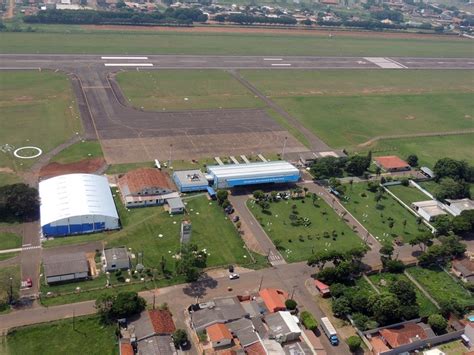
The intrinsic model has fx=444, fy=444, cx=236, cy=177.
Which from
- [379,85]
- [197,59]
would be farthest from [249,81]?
[379,85]

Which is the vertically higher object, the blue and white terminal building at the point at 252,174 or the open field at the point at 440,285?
the blue and white terminal building at the point at 252,174

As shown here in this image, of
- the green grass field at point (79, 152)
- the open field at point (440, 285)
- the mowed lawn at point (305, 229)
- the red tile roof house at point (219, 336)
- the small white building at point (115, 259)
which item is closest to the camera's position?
the red tile roof house at point (219, 336)

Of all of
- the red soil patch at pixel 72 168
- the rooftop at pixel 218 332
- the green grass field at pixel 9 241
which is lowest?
the rooftop at pixel 218 332

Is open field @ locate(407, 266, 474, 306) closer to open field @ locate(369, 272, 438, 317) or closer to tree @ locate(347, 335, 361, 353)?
open field @ locate(369, 272, 438, 317)

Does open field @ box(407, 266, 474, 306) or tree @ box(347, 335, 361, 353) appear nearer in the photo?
tree @ box(347, 335, 361, 353)

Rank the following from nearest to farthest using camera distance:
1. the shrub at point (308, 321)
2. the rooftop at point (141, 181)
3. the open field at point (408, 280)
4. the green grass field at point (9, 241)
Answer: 1. the shrub at point (308, 321)
2. the open field at point (408, 280)
3. the green grass field at point (9, 241)
4. the rooftop at point (141, 181)

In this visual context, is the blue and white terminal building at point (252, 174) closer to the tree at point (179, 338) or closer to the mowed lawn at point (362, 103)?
the mowed lawn at point (362, 103)

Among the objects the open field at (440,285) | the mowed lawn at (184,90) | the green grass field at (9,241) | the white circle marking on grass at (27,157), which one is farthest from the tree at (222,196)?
the mowed lawn at (184,90)

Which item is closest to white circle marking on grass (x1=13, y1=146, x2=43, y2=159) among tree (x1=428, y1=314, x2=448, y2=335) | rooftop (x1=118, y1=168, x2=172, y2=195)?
rooftop (x1=118, y1=168, x2=172, y2=195)
